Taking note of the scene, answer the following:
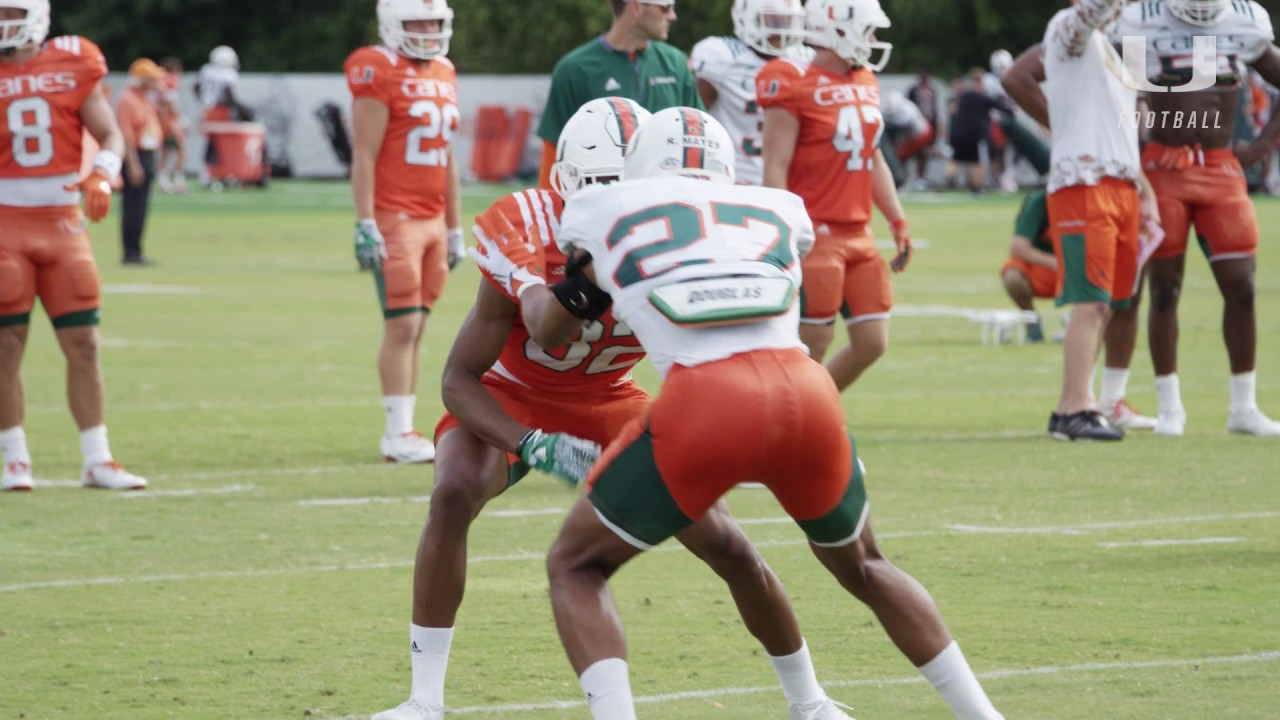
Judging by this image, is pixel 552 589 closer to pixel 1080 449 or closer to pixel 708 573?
pixel 708 573

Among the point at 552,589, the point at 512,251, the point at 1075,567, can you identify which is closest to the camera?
the point at 552,589

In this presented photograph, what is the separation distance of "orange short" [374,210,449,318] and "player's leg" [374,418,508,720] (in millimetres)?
4728

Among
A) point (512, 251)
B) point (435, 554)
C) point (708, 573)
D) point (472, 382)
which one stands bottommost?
point (708, 573)

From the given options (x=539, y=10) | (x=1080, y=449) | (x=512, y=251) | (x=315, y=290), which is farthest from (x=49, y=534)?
(x=539, y=10)

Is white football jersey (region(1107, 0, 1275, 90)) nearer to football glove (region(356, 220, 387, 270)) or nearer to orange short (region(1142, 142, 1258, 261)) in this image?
orange short (region(1142, 142, 1258, 261))

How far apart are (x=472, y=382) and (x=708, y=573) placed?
2287 mm

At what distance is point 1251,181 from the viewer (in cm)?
3478

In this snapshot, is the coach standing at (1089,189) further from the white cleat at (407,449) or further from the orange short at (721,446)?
the orange short at (721,446)

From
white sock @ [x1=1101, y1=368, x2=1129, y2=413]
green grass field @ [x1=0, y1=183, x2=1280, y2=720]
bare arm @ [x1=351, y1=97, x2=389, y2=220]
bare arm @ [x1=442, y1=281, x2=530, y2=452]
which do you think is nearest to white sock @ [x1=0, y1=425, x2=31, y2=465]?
green grass field @ [x1=0, y1=183, x2=1280, y2=720]

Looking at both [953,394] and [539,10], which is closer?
[953,394]

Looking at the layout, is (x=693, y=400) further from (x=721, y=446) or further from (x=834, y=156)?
(x=834, y=156)

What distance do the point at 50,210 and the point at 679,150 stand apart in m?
5.20

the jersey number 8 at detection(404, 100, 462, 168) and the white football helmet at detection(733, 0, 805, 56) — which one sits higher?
the white football helmet at detection(733, 0, 805, 56)

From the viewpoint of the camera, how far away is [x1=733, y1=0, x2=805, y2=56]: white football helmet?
10.5 metres
